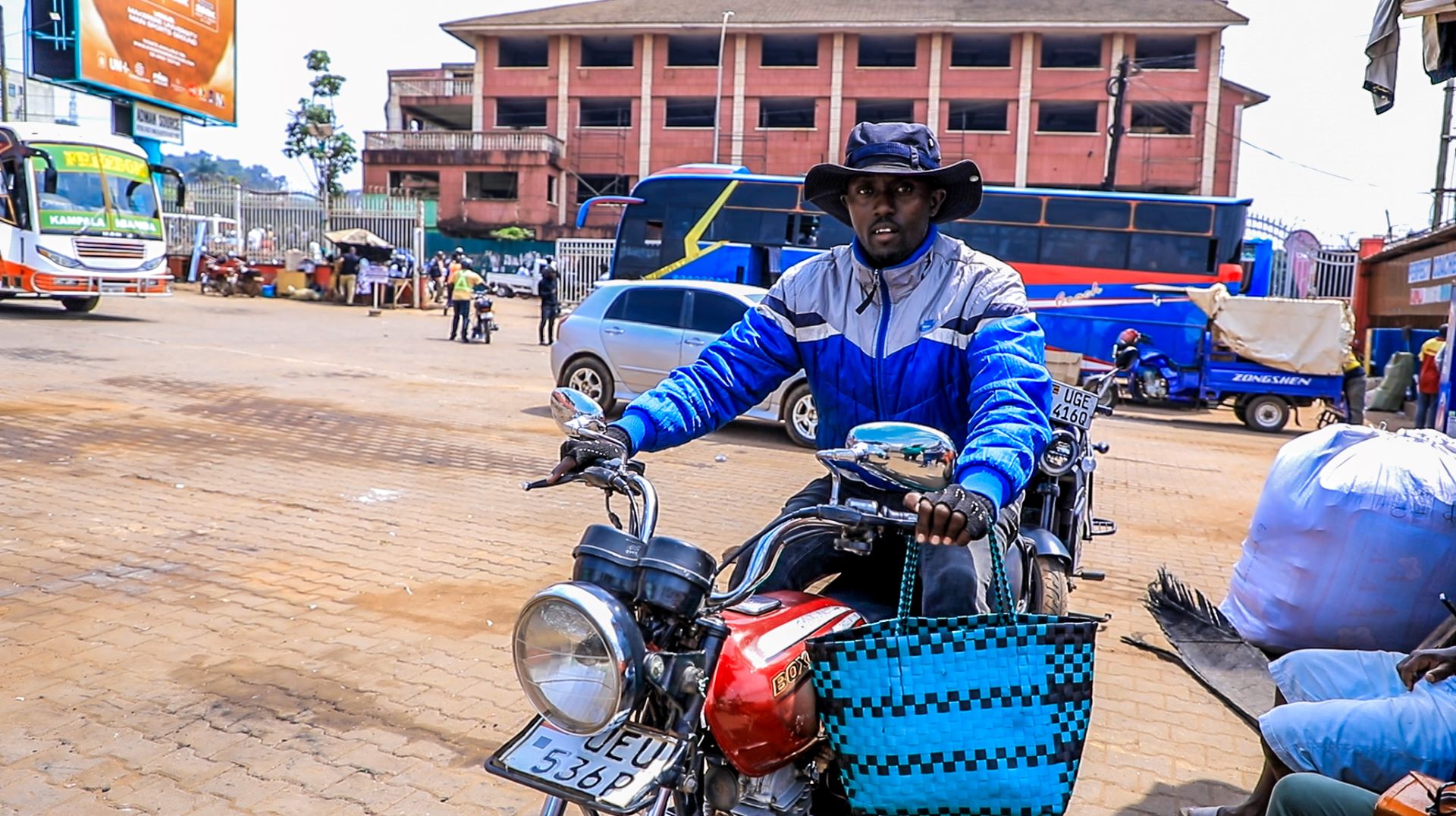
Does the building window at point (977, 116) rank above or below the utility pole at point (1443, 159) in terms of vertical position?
above

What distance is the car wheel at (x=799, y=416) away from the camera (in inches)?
439

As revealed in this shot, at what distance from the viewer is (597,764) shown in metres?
1.82

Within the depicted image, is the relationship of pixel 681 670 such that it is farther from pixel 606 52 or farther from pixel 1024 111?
pixel 606 52

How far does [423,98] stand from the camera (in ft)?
160

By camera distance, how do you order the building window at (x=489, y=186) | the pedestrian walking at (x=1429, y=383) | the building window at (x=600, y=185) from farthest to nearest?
the building window at (x=600, y=185), the building window at (x=489, y=186), the pedestrian walking at (x=1429, y=383)

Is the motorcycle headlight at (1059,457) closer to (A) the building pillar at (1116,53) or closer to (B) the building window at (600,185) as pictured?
(A) the building pillar at (1116,53)

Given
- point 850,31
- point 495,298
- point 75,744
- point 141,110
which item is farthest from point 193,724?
point 850,31

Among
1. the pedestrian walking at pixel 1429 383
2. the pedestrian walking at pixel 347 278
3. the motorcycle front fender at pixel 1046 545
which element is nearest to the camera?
the motorcycle front fender at pixel 1046 545

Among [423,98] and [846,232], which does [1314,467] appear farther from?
[423,98]

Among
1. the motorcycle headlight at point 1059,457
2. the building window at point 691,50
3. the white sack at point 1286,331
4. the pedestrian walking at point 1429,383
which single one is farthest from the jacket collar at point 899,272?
the building window at point 691,50

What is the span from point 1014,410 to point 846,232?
19.2m

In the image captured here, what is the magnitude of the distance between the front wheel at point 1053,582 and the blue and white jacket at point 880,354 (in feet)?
5.29

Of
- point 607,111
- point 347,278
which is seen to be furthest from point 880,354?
point 607,111

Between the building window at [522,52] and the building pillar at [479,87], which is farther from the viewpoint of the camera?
the building window at [522,52]
